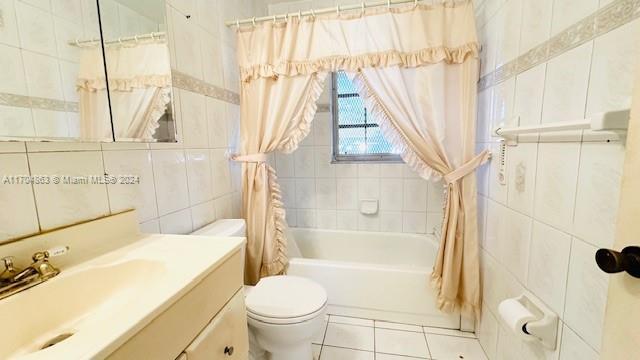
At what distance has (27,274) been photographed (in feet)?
2.25

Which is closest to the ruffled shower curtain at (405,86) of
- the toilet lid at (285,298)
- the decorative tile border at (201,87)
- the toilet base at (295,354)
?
the decorative tile border at (201,87)

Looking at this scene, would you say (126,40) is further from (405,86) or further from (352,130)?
(352,130)

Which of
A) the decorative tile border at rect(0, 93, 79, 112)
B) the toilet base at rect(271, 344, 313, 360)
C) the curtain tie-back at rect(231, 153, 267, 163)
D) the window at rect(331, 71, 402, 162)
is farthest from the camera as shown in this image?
the window at rect(331, 71, 402, 162)

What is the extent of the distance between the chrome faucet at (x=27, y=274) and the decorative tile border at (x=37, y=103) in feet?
1.40

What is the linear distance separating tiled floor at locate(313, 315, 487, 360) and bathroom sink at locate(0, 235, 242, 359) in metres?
1.12

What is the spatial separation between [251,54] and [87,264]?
4.64 feet

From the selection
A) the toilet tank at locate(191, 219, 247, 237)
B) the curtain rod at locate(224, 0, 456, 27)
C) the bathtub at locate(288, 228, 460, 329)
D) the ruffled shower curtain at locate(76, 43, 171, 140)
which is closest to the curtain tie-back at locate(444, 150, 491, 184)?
the bathtub at locate(288, 228, 460, 329)

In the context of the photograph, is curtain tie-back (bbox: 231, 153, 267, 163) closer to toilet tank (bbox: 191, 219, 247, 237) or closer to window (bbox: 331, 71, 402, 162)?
toilet tank (bbox: 191, 219, 247, 237)

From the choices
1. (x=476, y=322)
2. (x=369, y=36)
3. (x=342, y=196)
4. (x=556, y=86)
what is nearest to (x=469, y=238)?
(x=476, y=322)

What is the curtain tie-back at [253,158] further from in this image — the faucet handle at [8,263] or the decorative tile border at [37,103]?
the faucet handle at [8,263]

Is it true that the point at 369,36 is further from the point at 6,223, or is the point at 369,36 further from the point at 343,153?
the point at 6,223

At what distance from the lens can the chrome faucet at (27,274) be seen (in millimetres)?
652

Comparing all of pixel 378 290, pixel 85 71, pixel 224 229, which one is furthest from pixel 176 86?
pixel 378 290

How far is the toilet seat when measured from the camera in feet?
4.03
